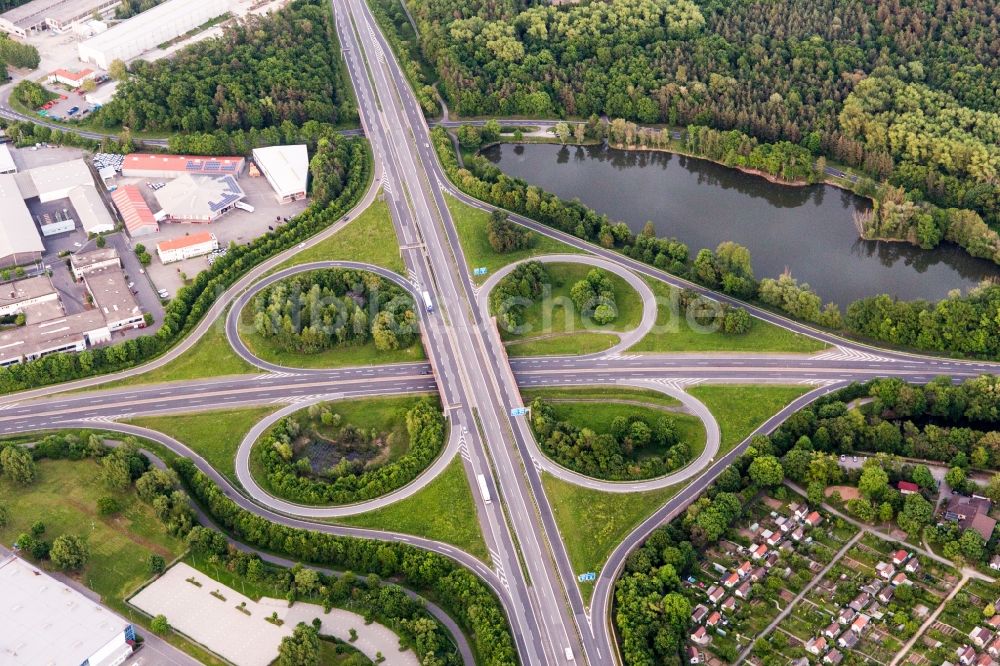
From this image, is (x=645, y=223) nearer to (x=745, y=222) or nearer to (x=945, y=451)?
(x=745, y=222)

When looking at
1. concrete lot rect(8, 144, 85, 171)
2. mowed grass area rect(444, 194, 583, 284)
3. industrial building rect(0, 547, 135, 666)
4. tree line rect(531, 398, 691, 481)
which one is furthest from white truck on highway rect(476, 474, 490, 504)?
concrete lot rect(8, 144, 85, 171)

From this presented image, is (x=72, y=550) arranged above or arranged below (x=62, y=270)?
below

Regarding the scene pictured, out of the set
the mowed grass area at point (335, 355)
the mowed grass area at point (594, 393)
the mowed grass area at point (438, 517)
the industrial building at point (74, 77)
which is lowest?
Result: the mowed grass area at point (438, 517)

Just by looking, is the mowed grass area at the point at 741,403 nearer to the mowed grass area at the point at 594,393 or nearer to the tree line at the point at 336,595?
the mowed grass area at the point at 594,393

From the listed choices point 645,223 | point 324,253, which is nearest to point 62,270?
point 324,253

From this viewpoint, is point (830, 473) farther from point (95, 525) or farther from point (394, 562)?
point (95, 525)

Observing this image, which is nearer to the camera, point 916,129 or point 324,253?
point 324,253

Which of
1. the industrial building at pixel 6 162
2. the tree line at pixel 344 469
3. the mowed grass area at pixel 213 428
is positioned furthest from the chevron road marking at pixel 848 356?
the industrial building at pixel 6 162
